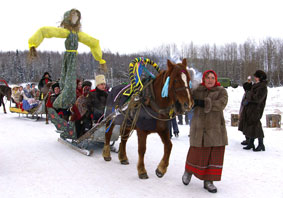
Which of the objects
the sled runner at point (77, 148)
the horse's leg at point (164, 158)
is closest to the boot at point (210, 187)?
the horse's leg at point (164, 158)

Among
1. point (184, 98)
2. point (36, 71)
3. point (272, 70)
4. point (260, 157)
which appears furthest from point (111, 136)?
point (36, 71)

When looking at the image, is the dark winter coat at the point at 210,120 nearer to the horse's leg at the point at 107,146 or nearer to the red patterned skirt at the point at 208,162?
the red patterned skirt at the point at 208,162

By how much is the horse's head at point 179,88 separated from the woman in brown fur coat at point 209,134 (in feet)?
1.00

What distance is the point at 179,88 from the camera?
3422mm

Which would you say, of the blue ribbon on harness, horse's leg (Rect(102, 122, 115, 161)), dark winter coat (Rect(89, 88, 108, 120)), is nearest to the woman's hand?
dark winter coat (Rect(89, 88, 108, 120))

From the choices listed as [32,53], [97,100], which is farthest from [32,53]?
[97,100]

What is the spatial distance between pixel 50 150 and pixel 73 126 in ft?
2.80

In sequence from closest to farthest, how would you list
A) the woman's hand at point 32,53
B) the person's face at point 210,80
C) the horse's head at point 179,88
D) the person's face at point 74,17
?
the horse's head at point 179,88, the person's face at point 210,80, the woman's hand at point 32,53, the person's face at point 74,17

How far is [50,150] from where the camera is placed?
611 centimetres

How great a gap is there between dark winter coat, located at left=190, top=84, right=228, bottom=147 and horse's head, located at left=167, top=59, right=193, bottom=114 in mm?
338

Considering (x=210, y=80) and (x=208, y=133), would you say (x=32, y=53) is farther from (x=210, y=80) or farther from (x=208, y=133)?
(x=208, y=133)

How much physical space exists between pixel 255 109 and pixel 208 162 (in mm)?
3007

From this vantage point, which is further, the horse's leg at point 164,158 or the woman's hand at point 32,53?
the woman's hand at point 32,53

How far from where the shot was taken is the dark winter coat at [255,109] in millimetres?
5891
